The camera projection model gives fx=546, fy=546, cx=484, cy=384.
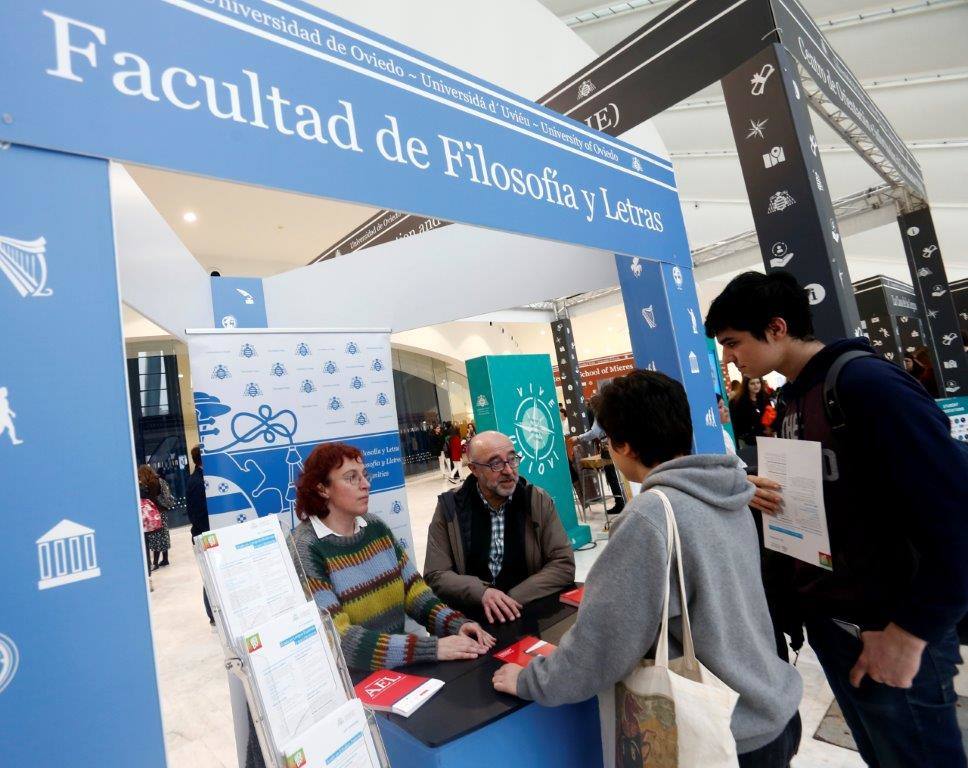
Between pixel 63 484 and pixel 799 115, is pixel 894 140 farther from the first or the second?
pixel 63 484

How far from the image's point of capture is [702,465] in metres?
1.12

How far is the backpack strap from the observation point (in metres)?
1.17

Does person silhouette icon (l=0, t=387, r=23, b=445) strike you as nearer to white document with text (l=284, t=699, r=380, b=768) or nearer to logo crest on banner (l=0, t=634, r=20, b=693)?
logo crest on banner (l=0, t=634, r=20, b=693)

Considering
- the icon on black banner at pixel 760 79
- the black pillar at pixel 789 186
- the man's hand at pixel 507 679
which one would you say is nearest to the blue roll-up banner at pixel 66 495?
the man's hand at pixel 507 679

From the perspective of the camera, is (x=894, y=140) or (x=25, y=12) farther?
(x=894, y=140)

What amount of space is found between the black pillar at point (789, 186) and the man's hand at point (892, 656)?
2.00 metres

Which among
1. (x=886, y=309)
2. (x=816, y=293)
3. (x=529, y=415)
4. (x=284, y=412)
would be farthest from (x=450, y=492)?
(x=886, y=309)

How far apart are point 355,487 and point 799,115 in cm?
304

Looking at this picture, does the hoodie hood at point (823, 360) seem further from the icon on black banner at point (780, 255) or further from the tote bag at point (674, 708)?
the icon on black banner at point (780, 255)

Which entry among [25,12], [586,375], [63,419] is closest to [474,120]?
[25,12]

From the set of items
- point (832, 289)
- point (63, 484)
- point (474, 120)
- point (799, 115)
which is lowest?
point (63, 484)

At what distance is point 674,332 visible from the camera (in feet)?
10.7

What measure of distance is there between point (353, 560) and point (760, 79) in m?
3.26

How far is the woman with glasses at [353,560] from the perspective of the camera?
1.92m
